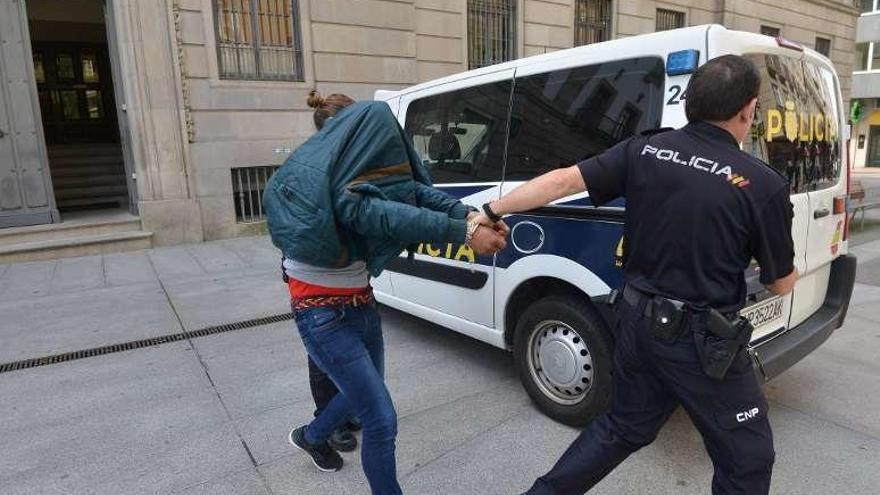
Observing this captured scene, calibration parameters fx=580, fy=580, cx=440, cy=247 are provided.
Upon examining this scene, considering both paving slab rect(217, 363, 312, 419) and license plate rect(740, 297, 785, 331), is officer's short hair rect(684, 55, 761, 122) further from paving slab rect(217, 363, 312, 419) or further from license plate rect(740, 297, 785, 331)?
paving slab rect(217, 363, 312, 419)

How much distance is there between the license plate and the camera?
2.68 metres

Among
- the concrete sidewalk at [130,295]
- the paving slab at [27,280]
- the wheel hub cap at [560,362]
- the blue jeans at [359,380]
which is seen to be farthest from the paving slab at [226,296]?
the blue jeans at [359,380]

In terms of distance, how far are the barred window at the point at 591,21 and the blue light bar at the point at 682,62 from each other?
→ 39.3ft

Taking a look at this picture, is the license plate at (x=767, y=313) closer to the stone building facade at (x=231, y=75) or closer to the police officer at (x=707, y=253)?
the police officer at (x=707, y=253)

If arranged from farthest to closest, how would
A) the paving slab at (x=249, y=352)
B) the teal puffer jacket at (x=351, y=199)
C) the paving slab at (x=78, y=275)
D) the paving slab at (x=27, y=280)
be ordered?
the paving slab at (x=78, y=275) → the paving slab at (x=27, y=280) → the paving slab at (x=249, y=352) → the teal puffer jacket at (x=351, y=199)

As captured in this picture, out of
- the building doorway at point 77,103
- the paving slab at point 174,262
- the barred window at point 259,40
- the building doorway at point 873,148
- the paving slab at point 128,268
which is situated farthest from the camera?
the building doorway at point 873,148

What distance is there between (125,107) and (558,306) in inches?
308

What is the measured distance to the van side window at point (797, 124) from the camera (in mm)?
2588

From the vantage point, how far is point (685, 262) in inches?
71.6

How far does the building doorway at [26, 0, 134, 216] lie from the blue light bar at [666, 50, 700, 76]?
10.0 meters

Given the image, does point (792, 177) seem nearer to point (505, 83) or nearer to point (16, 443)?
point (505, 83)

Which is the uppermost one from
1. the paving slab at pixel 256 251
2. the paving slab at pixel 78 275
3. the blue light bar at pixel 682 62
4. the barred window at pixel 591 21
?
the barred window at pixel 591 21

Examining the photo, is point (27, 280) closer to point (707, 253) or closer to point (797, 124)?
point (707, 253)

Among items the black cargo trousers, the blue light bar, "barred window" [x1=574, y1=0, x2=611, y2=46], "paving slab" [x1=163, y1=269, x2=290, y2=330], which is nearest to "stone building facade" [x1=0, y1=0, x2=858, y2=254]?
"paving slab" [x1=163, y1=269, x2=290, y2=330]
